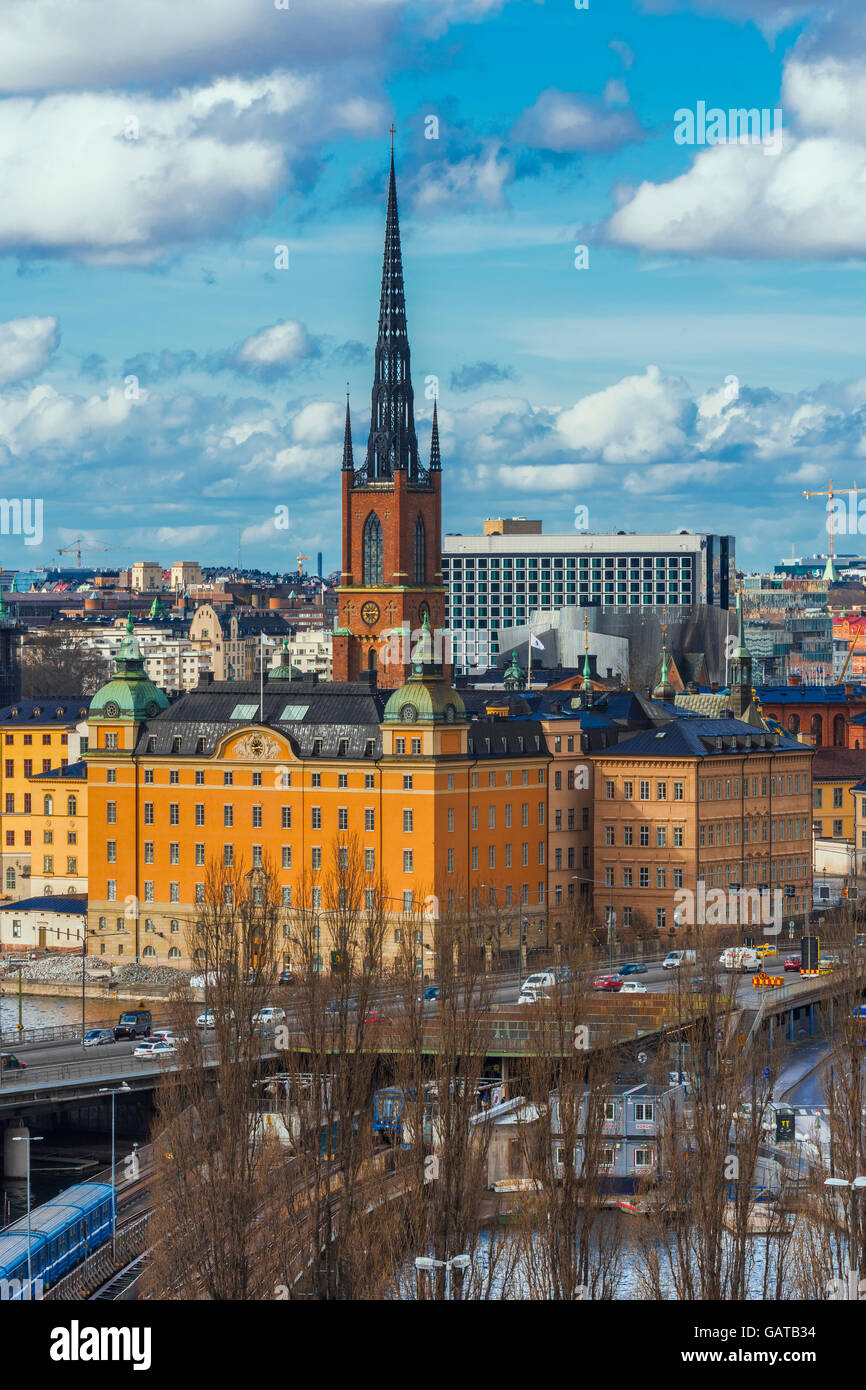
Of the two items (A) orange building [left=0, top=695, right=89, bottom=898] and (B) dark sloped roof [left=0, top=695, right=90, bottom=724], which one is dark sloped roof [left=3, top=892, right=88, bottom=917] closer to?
(A) orange building [left=0, top=695, right=89, bottom=898]

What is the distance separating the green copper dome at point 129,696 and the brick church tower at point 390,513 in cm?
3142

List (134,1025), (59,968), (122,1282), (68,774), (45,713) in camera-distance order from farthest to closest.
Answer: (45,713)
(68,774)
(59,968)
(134,1025)
(122,1282)

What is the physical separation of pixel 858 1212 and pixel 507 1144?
17810 millimetres

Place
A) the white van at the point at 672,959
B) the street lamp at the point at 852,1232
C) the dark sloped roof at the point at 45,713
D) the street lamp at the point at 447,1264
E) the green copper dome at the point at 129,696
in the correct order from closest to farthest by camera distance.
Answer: the street lamp at the point at 447,1264 < the street lamp at the point at 852,1232 < the white van at the point at 672,959 < the green copper dome at the point at 129,696 < the dark sloped roof at the point at 45,713

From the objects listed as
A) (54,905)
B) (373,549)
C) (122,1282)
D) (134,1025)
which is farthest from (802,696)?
(122,1282)

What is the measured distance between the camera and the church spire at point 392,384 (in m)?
132

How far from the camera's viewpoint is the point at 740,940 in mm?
92312

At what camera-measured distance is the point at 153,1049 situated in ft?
231

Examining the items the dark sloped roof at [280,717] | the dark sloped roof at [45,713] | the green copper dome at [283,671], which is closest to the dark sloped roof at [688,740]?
the dark sloped roof at [280,717]

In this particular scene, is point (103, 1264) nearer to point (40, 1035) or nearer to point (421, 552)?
point (40, 1035)

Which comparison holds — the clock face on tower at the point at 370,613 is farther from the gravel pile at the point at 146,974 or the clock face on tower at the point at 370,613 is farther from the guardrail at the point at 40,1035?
the guardrail at the point at 40,1035

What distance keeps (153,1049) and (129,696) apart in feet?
96.6
